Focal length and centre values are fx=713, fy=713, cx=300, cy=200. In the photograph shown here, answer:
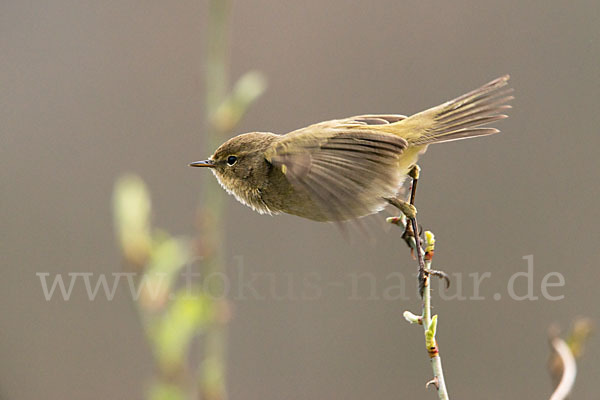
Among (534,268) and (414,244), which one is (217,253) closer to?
(414,244)

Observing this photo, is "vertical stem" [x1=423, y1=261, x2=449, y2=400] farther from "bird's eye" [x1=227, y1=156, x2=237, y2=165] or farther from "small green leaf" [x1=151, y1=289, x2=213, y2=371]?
"bird's eye" [x1=227, y1=156, x2=237, y2=165]

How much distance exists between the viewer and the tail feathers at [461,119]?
9.78 ft

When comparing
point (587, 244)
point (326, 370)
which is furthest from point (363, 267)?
point (587, 244)

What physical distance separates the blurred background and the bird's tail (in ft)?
6.41

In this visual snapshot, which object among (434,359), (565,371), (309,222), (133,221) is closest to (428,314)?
(434,359)

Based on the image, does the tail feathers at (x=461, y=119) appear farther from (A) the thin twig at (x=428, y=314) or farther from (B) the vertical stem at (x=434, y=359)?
(B) the vertical stem at (x=434, y=359)

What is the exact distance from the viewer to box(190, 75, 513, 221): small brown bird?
256 cm

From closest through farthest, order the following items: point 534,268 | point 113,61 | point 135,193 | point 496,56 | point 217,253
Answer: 1. point 217,253
2. point 135,193
3. point 534,268
4. point 496,56
5. point 113,61

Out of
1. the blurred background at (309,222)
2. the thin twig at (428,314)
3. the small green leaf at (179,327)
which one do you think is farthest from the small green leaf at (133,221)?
the blurred background at (309,222)

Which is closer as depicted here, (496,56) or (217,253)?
(217,253)

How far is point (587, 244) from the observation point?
5.49 metres

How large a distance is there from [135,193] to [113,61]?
13.5 feet

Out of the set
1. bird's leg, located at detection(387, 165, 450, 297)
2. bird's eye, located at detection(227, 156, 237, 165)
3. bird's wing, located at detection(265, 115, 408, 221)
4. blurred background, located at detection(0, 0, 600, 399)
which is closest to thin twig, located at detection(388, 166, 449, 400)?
bird's leg, located at detection(387, 165, 450, 297)

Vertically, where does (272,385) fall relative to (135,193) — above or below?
below
